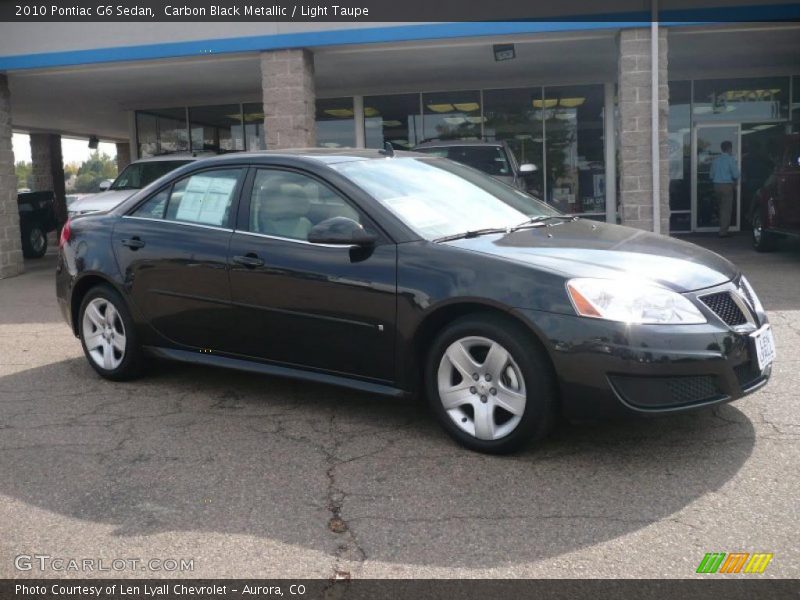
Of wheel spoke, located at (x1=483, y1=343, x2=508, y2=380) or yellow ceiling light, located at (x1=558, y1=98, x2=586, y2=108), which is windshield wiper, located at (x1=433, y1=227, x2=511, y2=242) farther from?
yellow ceiling light, located at (x1=558, y1=98, x2=586, y2=108)

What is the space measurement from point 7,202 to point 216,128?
23.0 feet

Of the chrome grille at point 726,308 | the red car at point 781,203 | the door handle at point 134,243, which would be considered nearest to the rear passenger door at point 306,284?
the door handle at point 134,243

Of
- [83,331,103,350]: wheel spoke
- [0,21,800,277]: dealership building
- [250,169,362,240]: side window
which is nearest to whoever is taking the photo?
[250,169,362,240]: side window

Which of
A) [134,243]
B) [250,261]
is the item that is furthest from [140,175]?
[250,261]

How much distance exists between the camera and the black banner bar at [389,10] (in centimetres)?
1116

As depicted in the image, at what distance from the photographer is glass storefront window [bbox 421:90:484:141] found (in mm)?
17812

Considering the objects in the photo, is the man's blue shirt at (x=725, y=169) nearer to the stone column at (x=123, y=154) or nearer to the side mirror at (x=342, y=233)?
the side mirror at (x=342, y=233)


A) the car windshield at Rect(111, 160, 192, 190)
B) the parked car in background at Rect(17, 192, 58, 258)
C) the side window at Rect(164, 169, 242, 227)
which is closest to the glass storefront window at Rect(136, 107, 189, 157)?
the parked car in background at Rect(17, 192, 58, 258)

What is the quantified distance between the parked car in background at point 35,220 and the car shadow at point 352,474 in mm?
12466

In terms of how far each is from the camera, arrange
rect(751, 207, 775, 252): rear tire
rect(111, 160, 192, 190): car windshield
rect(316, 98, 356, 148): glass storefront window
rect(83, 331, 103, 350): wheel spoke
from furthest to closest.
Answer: rect(316, 98, 356, 148): glass storefront window
rect(751, 207, 775, 252): rear tire
rect(111, 160, 192, 190): car windshield
rect(83, 331, 103, 350): wheel spoke

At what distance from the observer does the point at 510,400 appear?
13.5 feet

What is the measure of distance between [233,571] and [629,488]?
5.83ft

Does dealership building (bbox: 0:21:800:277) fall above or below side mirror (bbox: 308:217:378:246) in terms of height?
above

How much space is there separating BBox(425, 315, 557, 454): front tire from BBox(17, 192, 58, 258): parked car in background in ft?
47.2
